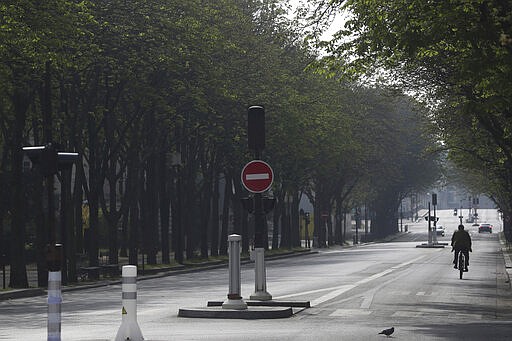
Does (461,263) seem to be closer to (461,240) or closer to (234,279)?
(461,240)

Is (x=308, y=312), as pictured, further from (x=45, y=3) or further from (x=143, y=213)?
(x=143, y=213)

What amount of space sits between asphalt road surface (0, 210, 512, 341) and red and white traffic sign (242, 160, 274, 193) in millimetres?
2598

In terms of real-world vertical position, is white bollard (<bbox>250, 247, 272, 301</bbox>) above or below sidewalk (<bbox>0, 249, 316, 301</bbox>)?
above

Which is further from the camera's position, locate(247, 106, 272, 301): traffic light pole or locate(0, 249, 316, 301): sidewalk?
locate(0, 249, 316, 301): sidewalk

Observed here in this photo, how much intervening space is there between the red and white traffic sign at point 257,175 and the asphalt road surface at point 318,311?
2.60m

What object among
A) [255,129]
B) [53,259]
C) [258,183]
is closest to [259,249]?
[258,183]

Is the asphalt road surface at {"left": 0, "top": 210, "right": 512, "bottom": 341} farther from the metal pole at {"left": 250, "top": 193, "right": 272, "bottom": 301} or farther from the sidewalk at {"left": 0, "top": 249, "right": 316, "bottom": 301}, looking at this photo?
the metal pole at {"left": 250, "top": 193, "right": 272, "bottom": 301}

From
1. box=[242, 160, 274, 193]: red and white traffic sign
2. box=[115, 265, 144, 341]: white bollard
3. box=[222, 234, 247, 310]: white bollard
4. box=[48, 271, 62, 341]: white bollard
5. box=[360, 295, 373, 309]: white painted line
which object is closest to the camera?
box=[48, 271, 62, 341]: white bollard

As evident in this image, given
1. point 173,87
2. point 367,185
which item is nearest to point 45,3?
point 173,87

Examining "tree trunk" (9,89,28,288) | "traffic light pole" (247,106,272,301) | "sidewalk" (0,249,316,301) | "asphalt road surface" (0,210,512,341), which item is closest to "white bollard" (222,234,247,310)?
"asphalt road surface" (0,210,512,341)

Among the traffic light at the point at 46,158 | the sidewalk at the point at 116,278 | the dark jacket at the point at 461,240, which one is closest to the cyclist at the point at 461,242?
the dark jacket at the point at 461,240

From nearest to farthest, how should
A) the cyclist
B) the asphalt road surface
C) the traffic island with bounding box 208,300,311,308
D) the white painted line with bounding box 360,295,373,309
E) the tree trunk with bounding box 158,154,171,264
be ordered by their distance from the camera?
the asphalt road surface
the traffic island with bounding box 208,300,311,308
the white painted line with bounding box 360,295,373,309
the cyclist
the tree trunk with bounding box 158,154,171,264

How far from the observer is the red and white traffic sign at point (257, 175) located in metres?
23.6

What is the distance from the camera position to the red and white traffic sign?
930 inches
